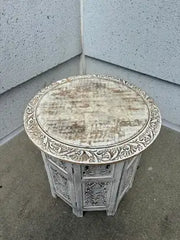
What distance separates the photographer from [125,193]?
138 cm

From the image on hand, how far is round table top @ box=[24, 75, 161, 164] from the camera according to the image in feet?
2.77

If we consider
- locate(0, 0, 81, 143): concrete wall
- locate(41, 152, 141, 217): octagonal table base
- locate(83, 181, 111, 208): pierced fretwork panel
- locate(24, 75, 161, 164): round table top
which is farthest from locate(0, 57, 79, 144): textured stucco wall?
locate(83, 181, 111, 208): pierced fretwork panel

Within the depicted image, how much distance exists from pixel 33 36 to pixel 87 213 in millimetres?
1305

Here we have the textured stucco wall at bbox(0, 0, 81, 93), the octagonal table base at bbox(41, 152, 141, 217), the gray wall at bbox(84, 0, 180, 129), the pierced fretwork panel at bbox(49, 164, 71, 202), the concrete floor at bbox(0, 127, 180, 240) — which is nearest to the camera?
the octagonal table base at bbox(41, 152, 141, 217)

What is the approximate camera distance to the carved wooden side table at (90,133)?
85 centimetres

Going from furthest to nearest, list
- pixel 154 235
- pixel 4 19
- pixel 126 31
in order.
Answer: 1. pixel 126 31
2. pixel 4 19
3. pixel 154 235

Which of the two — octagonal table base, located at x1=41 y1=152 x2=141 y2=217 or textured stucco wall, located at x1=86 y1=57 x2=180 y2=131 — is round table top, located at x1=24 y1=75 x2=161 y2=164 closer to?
octagonal table base, located at x1=41 y1=152 x2=141 y2=217

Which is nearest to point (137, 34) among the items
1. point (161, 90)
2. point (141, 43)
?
point (141, 43)

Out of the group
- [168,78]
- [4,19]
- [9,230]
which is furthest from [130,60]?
[9,230]

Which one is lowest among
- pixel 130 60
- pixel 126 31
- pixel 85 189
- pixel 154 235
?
pixel 154 235

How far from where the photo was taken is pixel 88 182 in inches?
40.3

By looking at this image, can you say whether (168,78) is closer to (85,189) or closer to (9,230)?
(85,189)

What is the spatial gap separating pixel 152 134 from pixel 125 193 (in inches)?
24.8

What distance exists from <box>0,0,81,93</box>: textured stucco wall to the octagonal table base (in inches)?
31.3
